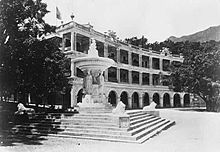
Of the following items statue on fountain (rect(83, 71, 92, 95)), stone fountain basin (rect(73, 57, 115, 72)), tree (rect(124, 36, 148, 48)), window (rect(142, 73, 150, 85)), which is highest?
tree (rect(124, 36, 148, 48))

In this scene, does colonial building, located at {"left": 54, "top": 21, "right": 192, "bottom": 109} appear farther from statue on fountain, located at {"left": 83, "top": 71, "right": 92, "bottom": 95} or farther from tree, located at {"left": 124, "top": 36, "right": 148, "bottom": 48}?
statue on fountain, located at {"left": 83, "top": 71, "right": 92, "bottom": 95}

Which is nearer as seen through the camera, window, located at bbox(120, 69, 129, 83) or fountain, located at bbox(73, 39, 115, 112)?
fountain, located at bbox(73, 39, 115, 112)

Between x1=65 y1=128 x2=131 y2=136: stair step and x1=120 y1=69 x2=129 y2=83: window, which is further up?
x1=120 y1=69 x2=129 y2=83: window

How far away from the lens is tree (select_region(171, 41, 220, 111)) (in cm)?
3025

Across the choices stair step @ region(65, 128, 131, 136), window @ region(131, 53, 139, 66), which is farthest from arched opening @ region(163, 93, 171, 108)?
stair step @ region(65, 128, 131, 136)

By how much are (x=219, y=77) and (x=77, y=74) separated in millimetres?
16117

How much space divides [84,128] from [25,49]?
4997mm

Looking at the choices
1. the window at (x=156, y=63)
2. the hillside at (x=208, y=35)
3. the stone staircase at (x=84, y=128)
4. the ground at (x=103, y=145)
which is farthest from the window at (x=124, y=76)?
the ground at (x=103, y=145)

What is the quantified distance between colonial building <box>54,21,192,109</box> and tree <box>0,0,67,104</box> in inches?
547

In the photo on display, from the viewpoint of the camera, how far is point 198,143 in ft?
33.5

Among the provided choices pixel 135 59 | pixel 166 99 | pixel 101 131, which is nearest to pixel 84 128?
pixel 101 131

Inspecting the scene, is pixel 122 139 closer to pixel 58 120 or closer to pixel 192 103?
pixel 58 120

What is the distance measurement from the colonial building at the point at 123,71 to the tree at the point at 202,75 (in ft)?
16.6

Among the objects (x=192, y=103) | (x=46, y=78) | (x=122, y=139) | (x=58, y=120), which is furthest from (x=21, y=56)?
(x=192, y=103)
